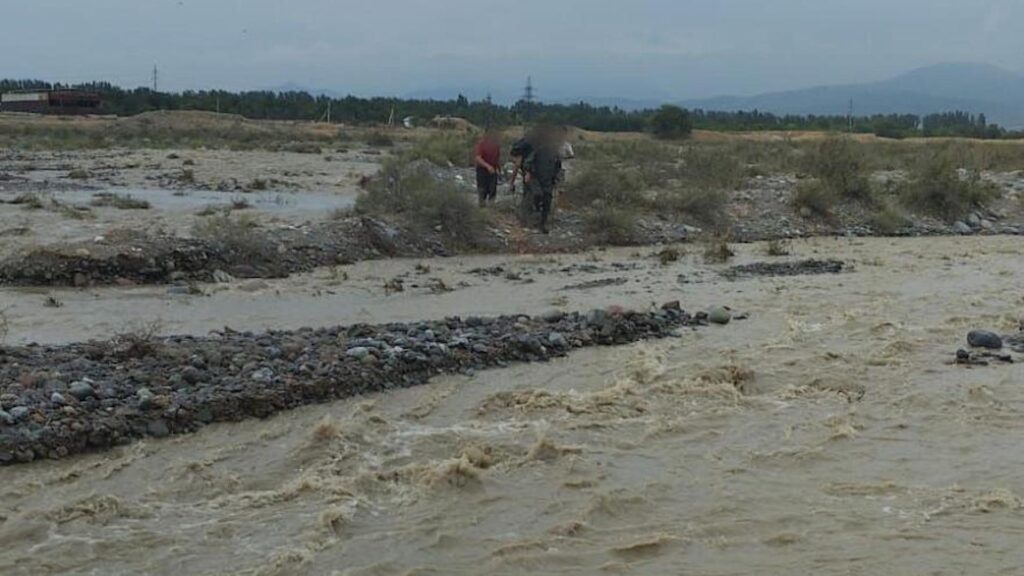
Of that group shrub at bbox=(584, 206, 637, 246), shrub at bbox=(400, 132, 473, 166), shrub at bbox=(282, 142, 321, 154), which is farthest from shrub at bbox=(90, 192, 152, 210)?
shrub at bbox=(282, 142, 321, 154)

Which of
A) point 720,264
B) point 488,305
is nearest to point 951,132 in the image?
point 720,264

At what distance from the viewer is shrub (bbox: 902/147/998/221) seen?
23359 millimetres

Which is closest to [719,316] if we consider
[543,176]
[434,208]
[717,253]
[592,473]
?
[592,473]

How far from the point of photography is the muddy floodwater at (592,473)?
5.54 m

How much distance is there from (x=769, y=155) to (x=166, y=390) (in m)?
27.6

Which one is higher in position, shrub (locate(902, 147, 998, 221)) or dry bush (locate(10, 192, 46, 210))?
shrub (locate(902, 147, 998, 221))

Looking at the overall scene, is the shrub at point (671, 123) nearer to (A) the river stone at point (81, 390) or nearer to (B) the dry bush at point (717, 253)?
(B) the dry bush at point (717, 253)

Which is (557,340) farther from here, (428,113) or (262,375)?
(428,113)

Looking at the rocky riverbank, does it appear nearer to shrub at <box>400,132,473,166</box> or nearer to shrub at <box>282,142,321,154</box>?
shrub at <box>400,132,473,166</box>

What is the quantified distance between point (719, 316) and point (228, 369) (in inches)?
223

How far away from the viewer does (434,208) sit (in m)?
17.5

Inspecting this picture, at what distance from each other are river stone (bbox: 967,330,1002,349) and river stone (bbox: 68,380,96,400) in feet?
27.2

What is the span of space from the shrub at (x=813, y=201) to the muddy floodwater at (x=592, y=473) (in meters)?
10.8

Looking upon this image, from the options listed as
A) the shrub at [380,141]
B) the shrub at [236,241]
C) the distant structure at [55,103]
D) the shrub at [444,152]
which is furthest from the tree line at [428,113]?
the shrub at [236,241]
